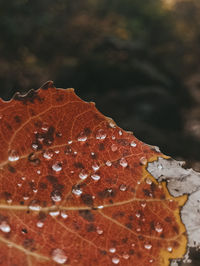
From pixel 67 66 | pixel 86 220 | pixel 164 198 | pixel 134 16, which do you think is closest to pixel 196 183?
pixel 164 198

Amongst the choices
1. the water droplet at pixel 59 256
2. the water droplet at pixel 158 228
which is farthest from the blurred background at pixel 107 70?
the water droplet at pixel 59 256

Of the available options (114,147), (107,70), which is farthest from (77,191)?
(107,70)

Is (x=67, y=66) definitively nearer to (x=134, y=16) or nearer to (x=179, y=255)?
(x=179, y=255)

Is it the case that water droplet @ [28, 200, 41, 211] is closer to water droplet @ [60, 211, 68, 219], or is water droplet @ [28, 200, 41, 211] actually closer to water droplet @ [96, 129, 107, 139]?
water droplet @ [60, 211, 68, 219]

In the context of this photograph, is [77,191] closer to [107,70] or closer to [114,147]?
[114,147]

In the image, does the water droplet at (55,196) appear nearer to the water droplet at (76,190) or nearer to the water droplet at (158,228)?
the water droplet at (76,190)

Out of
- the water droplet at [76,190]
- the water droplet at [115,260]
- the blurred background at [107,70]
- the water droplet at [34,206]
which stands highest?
the blurred background at [107,70]
